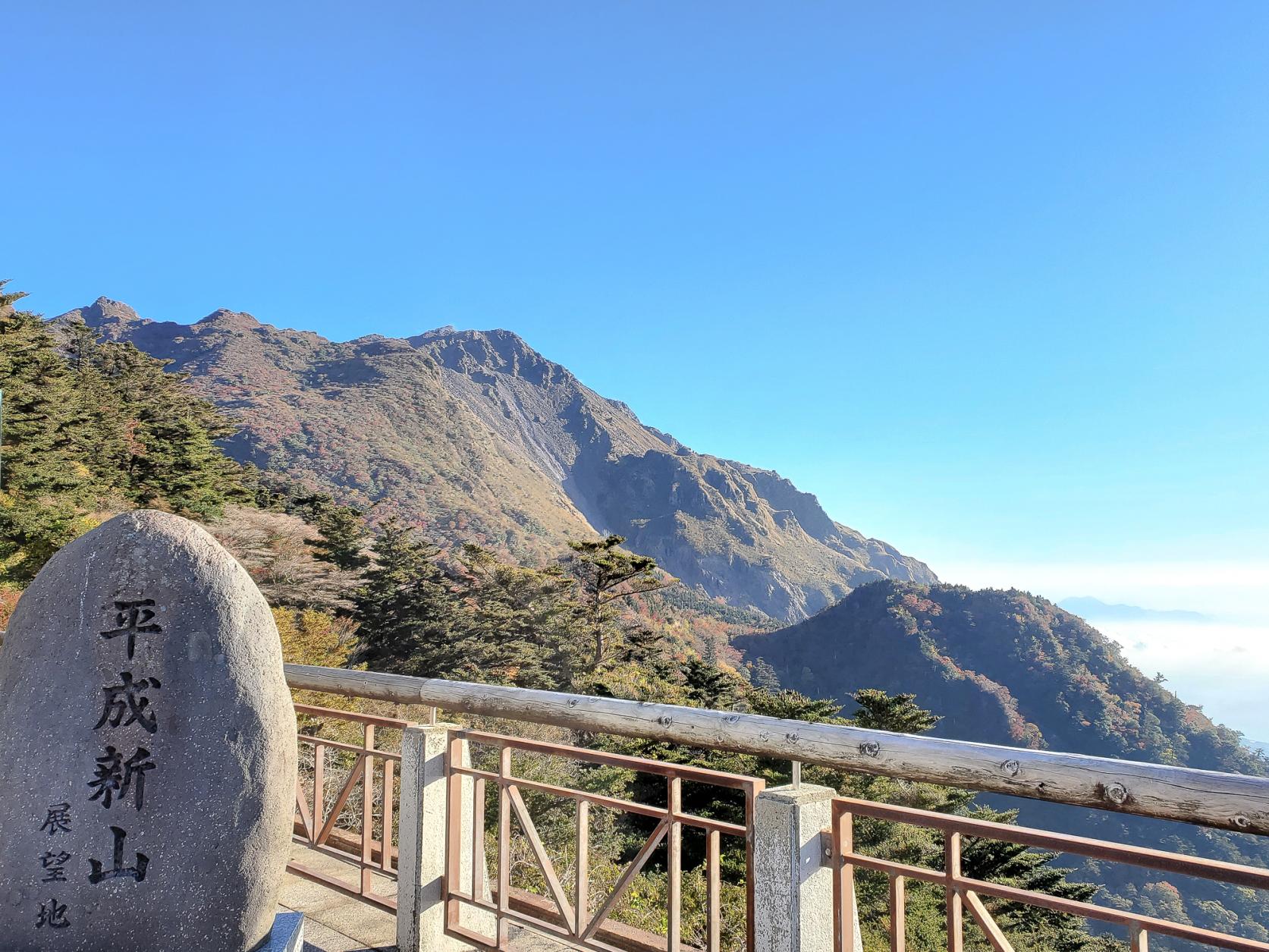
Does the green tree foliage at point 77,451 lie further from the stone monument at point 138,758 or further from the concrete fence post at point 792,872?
the concrete fence post at point 792,872

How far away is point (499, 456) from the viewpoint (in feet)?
347

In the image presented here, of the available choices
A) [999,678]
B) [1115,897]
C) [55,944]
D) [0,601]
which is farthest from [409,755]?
[999,678]

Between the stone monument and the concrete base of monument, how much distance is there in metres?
0.03

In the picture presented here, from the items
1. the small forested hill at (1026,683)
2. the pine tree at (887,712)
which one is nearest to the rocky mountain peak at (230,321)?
the small forested hill at (1026,683)

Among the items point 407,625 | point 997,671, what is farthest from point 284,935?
point 997,671

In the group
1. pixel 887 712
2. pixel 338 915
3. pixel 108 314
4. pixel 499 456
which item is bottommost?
pixel 887 712

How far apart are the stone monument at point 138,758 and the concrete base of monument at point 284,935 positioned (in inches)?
1.2

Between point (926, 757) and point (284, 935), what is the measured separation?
171 cm

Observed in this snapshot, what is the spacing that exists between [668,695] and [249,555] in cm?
1170

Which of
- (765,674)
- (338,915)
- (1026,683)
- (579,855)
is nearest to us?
(579,855)

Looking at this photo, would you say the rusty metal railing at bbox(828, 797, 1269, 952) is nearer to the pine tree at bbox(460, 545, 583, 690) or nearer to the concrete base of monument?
the concrete base of monument

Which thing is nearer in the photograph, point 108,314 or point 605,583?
point 605,583

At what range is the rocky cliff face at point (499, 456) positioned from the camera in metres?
80.2

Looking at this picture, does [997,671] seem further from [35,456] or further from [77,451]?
[35,456]
